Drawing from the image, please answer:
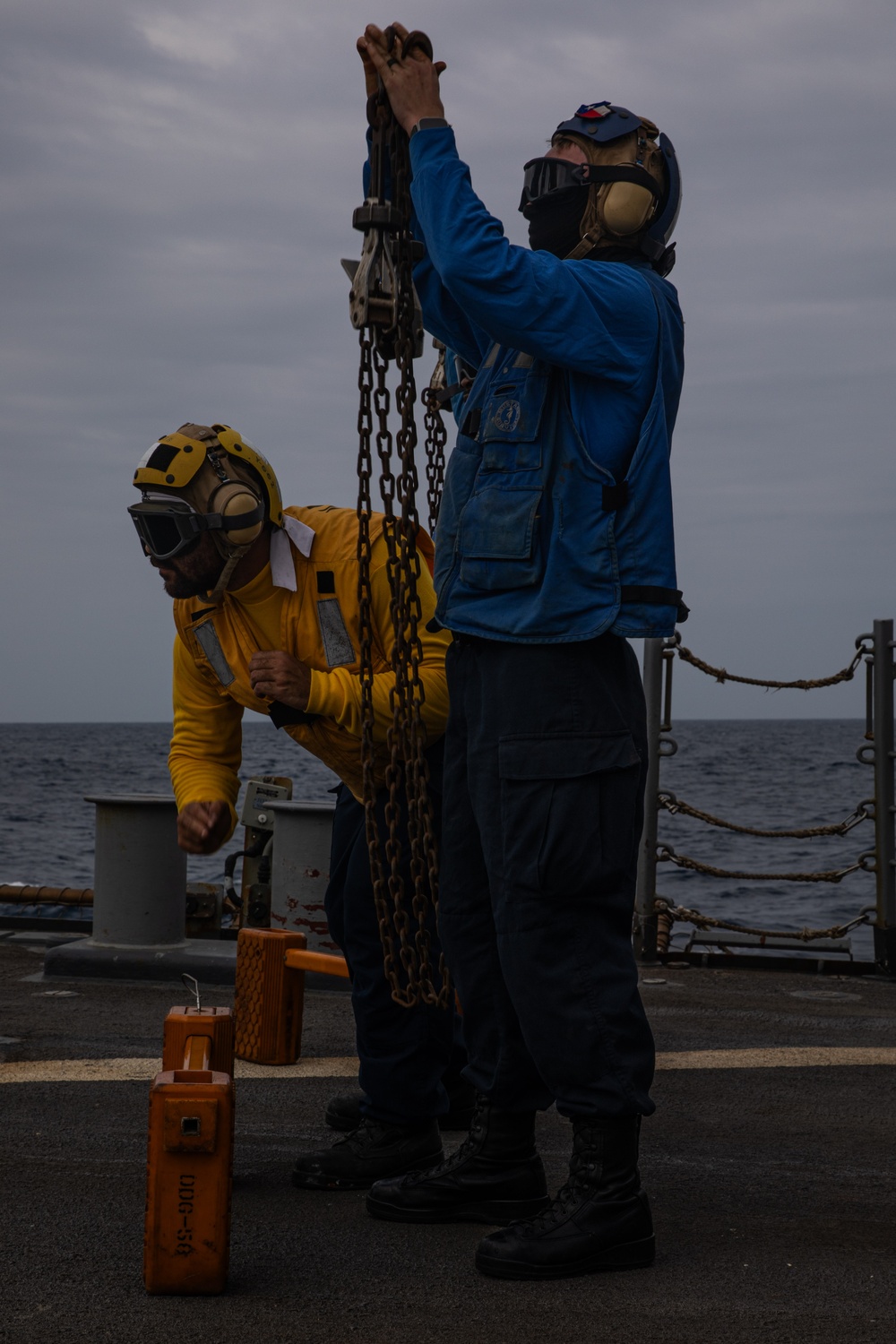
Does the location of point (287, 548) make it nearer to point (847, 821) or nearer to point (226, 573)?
point (226, 573)

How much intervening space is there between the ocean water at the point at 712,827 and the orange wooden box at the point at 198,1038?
13.4 meters

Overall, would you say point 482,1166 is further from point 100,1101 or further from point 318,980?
point 318,980

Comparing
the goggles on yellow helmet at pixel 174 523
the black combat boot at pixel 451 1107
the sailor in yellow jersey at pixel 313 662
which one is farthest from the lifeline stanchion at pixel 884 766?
the goggles on yellow helmet at pixel 174 523

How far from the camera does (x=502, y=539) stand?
3047 mm

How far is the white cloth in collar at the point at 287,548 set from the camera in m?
3.80

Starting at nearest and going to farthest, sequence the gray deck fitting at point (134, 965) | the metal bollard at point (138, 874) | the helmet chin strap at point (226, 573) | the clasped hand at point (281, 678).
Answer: the clasped hand at point (281, 678) < the helmet chin strap at point (226, 573) < the gray deck fitting at point (134, 965) < the metal bollard at point (138, 874)

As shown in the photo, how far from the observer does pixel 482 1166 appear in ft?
10.8

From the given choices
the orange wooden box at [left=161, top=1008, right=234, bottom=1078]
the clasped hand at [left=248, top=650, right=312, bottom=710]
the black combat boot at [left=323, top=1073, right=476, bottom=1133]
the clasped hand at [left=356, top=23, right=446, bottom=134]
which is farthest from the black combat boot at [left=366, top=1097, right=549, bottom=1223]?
the clasped hand at [left=356, top=23, right=446, bottom=134]

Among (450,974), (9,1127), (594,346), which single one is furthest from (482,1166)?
(594,346)

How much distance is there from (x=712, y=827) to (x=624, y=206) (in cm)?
3275

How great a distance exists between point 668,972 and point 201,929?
2693 mm

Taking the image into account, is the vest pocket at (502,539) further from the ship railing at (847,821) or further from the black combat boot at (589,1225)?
the ship railing at (847,821)

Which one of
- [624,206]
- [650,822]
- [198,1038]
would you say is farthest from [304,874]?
[624,206]

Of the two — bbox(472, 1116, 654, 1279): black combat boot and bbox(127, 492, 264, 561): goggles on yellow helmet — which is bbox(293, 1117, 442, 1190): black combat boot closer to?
bbox(472, 1116, 654, 1279): black combat boot
